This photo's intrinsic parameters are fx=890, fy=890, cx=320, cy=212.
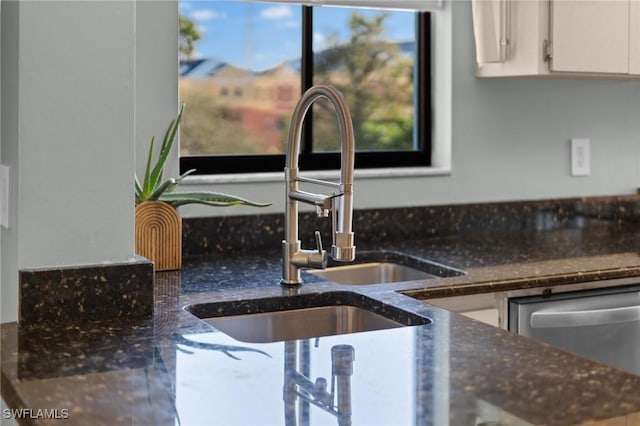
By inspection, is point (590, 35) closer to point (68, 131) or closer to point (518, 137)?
point (518, 137)

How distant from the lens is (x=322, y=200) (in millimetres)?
1827

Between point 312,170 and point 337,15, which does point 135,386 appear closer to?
point 312,170

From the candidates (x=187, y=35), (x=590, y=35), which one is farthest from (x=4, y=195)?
(x=590, y=35)

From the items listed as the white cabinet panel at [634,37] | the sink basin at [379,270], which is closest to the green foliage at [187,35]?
the sink basin at [379,270]

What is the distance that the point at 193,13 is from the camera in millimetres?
2568

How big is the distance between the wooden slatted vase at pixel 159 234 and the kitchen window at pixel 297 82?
1.35 feet

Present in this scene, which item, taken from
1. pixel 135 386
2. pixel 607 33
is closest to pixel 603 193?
pixel 607 33

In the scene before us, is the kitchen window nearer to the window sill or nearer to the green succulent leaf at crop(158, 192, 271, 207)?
the window sill

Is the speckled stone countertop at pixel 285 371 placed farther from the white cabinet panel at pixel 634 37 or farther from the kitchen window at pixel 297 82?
the white cabinet panel at pixel 634 37

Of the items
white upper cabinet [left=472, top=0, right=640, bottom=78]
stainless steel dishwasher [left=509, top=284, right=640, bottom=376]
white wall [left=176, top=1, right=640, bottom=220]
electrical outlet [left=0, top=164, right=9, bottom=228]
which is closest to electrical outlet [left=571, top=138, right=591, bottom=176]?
white wall [left=176, top=1, right=640, bottom=220]

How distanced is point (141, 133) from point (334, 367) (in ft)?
4.02

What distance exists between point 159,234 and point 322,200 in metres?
0.50

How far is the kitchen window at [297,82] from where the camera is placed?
260 centimetres

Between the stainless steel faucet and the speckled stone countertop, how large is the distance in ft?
0.23
